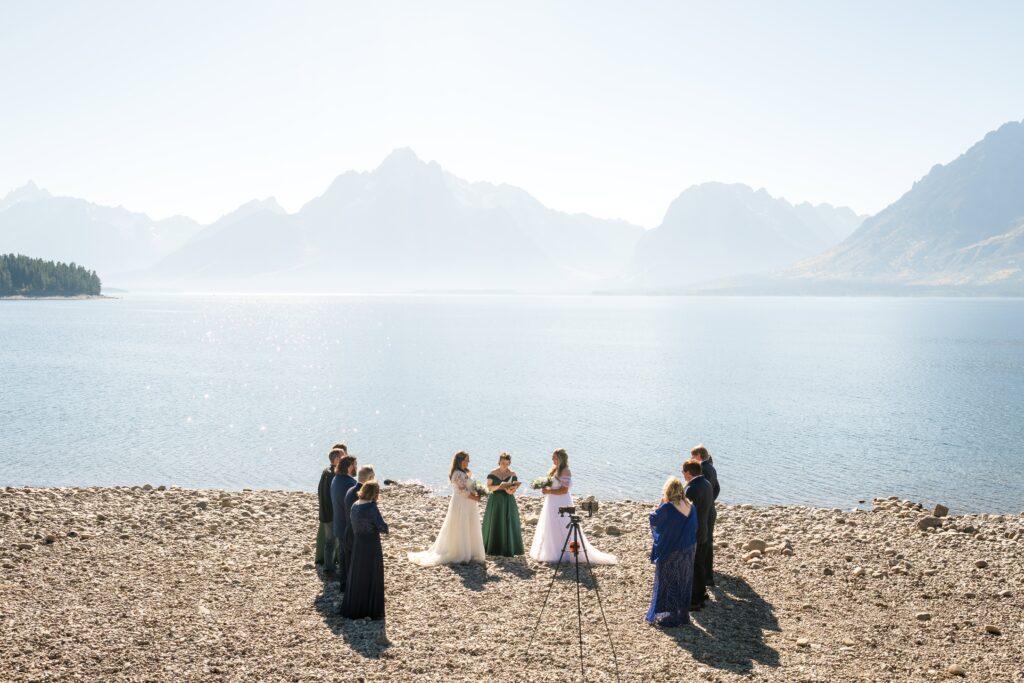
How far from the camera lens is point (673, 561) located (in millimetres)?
15328

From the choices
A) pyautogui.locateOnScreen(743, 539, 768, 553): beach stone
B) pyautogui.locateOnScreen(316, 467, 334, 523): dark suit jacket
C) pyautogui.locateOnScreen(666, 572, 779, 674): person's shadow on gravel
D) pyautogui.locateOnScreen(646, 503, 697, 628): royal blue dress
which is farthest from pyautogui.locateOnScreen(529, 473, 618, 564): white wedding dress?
pyautogui.locateOnScreen(316, 467, 334, 523): dark suit jacket

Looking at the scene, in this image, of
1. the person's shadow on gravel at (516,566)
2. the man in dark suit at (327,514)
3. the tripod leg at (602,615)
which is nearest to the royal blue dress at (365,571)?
the man in dark suit at (327,514)

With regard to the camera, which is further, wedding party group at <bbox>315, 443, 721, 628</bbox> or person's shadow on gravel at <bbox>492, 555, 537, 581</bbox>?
person's shadow on gravel at <bbox>492, 555, 537, 581</bbox>

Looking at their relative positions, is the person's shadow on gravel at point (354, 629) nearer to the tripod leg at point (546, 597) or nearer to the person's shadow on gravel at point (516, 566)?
the tripod leg at point (546, 597)

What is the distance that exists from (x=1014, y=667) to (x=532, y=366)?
88.4m

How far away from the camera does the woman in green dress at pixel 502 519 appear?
1981 centimetres

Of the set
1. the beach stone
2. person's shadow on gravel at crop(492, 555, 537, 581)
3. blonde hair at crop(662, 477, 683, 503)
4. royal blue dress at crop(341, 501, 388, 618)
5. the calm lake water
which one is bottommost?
the calm lake water

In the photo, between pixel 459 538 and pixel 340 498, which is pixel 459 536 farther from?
pixel 340 498

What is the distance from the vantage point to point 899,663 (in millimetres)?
13688

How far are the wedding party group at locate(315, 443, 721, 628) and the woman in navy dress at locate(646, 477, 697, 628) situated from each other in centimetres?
2

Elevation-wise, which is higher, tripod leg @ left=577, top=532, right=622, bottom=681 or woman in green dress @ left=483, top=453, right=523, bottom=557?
woman in green dress @ left=483, top=453, right=523, bottom=557

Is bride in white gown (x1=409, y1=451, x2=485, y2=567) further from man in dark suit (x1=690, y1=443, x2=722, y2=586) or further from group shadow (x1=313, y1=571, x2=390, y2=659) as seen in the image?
man in dark suit (x1=690, y1=443, x2=722, y2=586)

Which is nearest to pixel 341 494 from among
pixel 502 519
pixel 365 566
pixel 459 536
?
pixel 365 566

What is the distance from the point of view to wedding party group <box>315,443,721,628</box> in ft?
50.2
